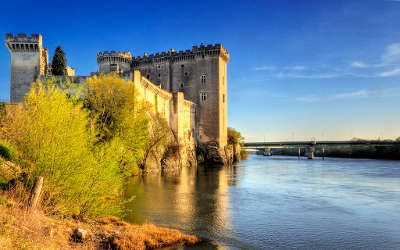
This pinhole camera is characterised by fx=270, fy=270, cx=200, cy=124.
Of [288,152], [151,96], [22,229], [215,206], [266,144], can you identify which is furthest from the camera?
[288,152]

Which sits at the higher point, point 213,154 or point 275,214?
point 213,154

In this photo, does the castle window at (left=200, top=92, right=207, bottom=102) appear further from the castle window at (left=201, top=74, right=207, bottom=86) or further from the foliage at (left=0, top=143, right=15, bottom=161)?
the foliage at (left=0, top=143, right=15, bottom=161)

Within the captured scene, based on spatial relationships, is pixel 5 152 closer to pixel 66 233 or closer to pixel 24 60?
pixel 66 233

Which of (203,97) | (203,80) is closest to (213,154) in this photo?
(203,97)

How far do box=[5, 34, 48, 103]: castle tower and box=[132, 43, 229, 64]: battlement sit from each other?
26.6 metres

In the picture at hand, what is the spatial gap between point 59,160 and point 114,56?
45516 mm

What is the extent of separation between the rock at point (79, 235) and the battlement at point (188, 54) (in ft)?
140

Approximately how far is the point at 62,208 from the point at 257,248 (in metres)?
7.48

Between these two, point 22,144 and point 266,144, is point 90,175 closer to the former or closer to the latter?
point 22,144

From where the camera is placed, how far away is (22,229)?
780 centimetres

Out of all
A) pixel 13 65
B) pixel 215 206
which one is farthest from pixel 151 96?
pixel 215 206

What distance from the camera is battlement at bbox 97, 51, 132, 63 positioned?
165ft

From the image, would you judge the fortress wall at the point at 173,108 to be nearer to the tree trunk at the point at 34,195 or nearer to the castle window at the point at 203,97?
the castle window at the point at 203,97

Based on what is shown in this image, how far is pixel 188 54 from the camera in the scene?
5069 cm
